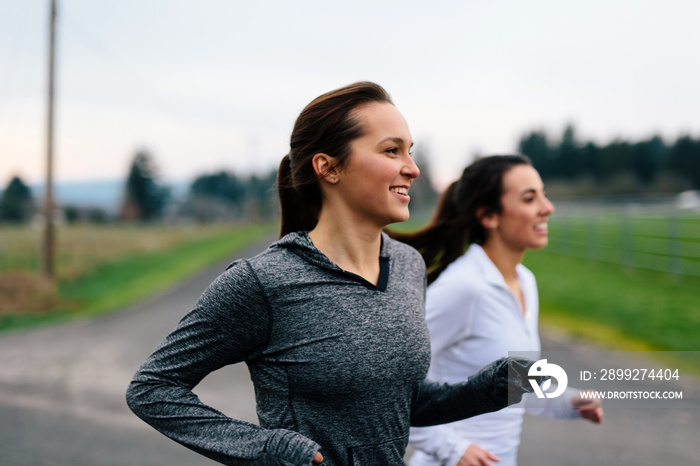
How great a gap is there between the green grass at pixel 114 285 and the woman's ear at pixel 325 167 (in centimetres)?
960

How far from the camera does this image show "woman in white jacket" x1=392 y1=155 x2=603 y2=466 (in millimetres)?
2211

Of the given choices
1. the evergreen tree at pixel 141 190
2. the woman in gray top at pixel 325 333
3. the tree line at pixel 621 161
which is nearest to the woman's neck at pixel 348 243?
the woman in gray top at pixel 325 333

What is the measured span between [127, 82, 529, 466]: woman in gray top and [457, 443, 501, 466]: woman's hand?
0.45 m

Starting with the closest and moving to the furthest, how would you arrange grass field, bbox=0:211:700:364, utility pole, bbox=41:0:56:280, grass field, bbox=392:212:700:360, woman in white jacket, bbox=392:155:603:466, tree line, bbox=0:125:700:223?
woman in white jacket, bbox=392:155:603:466, grass field, bbox=392:212:700:360, grass field, bbox=0:211:700:364, utility pole, bbox=41:0:56:280, tree line, bbox=0:125:700:223

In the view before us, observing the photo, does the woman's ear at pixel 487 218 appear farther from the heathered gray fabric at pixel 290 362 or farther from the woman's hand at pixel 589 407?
the heathered gray fabric at pixel 290 362

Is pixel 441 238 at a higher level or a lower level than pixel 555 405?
higher

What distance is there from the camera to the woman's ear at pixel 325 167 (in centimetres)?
162

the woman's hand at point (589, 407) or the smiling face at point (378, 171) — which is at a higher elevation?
the smiling face at point (378, 171)

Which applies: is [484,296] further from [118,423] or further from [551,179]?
[551,179]

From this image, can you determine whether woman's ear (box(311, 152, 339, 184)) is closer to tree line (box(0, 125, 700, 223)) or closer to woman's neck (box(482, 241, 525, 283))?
woman's neck (box(482, 241, 525, 283))

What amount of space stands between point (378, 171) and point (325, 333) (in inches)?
17.4

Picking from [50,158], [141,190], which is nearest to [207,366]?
[50,158]

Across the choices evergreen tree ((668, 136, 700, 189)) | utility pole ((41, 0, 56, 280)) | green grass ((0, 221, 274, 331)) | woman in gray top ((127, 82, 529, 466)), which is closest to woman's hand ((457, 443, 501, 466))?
woman in gray top ((127, 82, 529, 466))

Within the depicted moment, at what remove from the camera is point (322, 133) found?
63.7 inches
